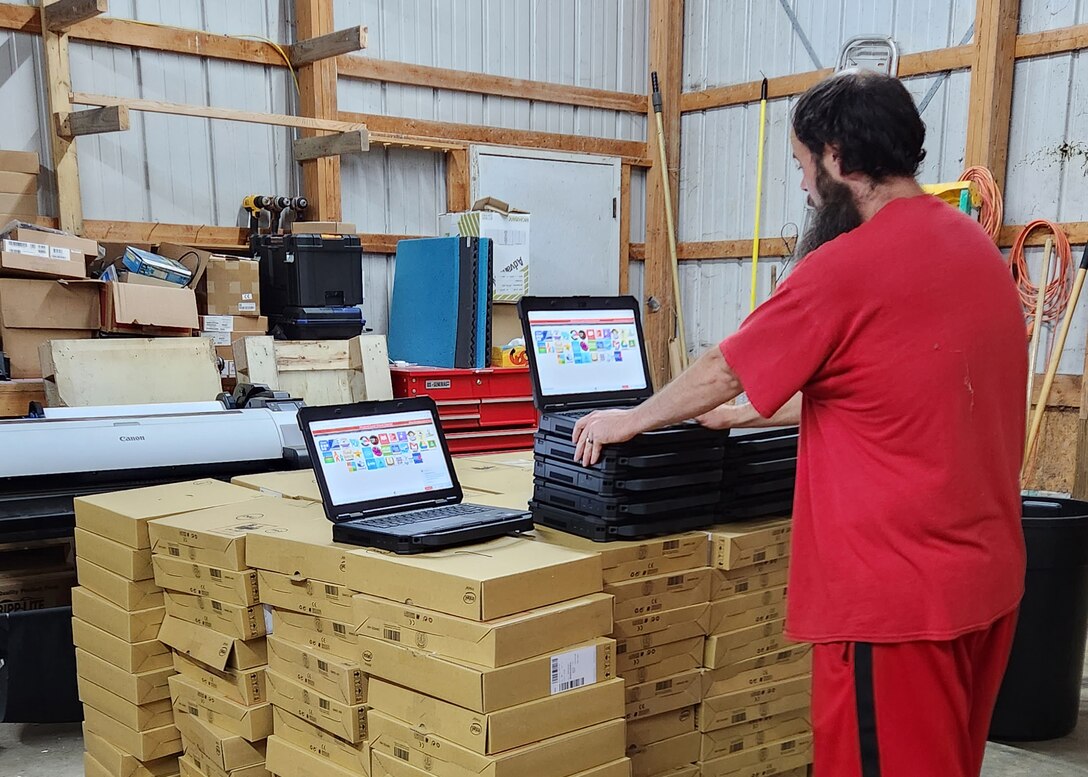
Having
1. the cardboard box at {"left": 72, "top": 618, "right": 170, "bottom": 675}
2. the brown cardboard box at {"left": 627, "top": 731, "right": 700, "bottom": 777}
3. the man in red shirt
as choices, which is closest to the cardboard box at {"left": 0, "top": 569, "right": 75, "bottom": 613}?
the cardboard box at {"left": 72, "top": 618, "right": 170, "bottom": 675}

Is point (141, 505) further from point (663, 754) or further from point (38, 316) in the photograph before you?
point (38, 316)

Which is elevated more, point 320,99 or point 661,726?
point 320,99

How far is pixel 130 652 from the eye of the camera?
2.19 metres

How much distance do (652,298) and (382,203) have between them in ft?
6.75

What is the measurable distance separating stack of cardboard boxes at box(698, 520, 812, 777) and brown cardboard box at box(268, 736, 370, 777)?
0.75 metres

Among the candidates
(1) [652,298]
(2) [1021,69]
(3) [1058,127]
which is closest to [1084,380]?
(3) [1058,127]

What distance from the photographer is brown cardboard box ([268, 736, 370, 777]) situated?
5.83 ft

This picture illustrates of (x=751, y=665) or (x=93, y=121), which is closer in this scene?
(x=751, y=665)

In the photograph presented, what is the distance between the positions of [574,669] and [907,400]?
710 mm

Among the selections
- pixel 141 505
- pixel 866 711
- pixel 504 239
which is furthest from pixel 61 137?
pixel 866 711

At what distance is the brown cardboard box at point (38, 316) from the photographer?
134 inches

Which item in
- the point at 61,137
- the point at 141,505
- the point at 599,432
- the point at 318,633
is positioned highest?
the point at 61,137

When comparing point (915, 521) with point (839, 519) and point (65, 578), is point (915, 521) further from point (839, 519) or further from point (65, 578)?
point (65, 578)

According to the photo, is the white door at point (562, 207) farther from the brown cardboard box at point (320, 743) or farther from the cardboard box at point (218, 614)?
the brown cardboard box at point (320, 743)
